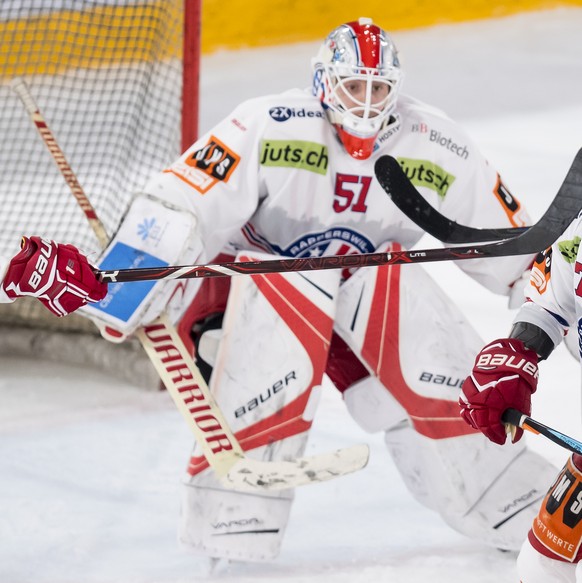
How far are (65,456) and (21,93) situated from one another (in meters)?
1.00

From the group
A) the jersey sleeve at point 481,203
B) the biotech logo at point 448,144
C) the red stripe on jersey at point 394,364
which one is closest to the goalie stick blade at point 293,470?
the red stripe on jersey at point 394,364

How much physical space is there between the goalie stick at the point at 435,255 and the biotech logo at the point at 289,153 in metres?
0.44

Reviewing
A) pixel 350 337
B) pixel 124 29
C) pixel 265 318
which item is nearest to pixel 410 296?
pixel 350 337

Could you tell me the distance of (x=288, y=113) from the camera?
2527mm

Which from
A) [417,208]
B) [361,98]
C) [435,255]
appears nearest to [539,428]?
[435,255]

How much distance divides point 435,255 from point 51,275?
68 cm

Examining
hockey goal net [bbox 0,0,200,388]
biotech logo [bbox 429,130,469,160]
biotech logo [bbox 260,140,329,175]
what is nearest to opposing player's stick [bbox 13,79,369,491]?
biotech logo [bbox 260,140,329,175]

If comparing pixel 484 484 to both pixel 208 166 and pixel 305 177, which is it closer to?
pixel 305 177

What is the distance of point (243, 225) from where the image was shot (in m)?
2.62

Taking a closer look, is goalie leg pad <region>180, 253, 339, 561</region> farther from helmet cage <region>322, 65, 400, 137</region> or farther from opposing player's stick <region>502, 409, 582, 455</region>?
opposing player's stick <region>502, 409, 582, 455</region>

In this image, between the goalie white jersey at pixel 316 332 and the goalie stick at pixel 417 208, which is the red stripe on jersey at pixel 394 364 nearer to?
the goalie white jersey at pixel 316 332

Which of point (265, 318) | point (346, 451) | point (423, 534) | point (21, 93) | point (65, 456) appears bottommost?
point (65, 456)

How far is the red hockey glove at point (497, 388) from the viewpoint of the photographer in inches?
73.8

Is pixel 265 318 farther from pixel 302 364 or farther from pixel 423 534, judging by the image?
pixel 423 534
